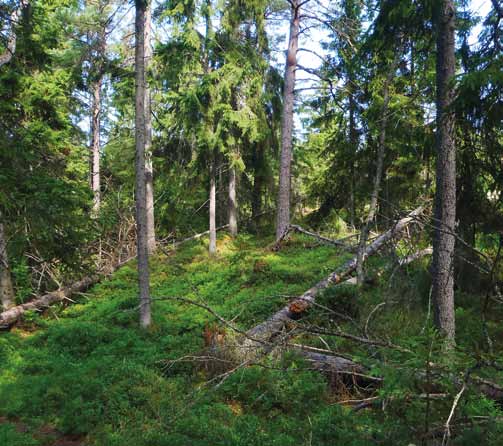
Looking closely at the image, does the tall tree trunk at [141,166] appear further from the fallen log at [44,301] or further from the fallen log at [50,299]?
Answer: the fallen log at [44,301]

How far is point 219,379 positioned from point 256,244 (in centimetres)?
1160

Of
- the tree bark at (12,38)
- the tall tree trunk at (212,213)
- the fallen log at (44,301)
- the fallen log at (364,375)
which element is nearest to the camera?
the fallen log at (364,375)

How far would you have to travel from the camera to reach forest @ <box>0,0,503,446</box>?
4.06m

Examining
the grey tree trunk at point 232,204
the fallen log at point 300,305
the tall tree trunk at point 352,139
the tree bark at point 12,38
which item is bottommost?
the fallen log at point 300,305

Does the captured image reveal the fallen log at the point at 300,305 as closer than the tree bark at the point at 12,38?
No

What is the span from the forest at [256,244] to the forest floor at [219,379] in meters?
0.04

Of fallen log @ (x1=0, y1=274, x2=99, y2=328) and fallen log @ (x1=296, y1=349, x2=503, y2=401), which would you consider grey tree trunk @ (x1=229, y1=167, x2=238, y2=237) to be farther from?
fallen log @ (x1=296, y1=349, x2=503, y2=401)

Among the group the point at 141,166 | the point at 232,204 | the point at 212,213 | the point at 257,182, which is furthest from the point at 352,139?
the point at 257,182

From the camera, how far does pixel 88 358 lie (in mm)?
8266

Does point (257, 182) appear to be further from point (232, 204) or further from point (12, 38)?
point (12, 38)

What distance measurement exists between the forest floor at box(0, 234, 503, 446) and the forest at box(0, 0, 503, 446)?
44 millimetres

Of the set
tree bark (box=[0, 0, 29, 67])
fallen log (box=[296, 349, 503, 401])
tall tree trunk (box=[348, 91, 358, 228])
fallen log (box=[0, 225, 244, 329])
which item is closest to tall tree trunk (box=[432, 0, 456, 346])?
fallen log (box=[296, 349, 503, 401])

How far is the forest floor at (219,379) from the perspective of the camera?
2982mm

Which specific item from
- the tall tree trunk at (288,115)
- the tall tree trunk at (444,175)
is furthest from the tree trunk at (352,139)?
the tall tree trunk at (444,175)
